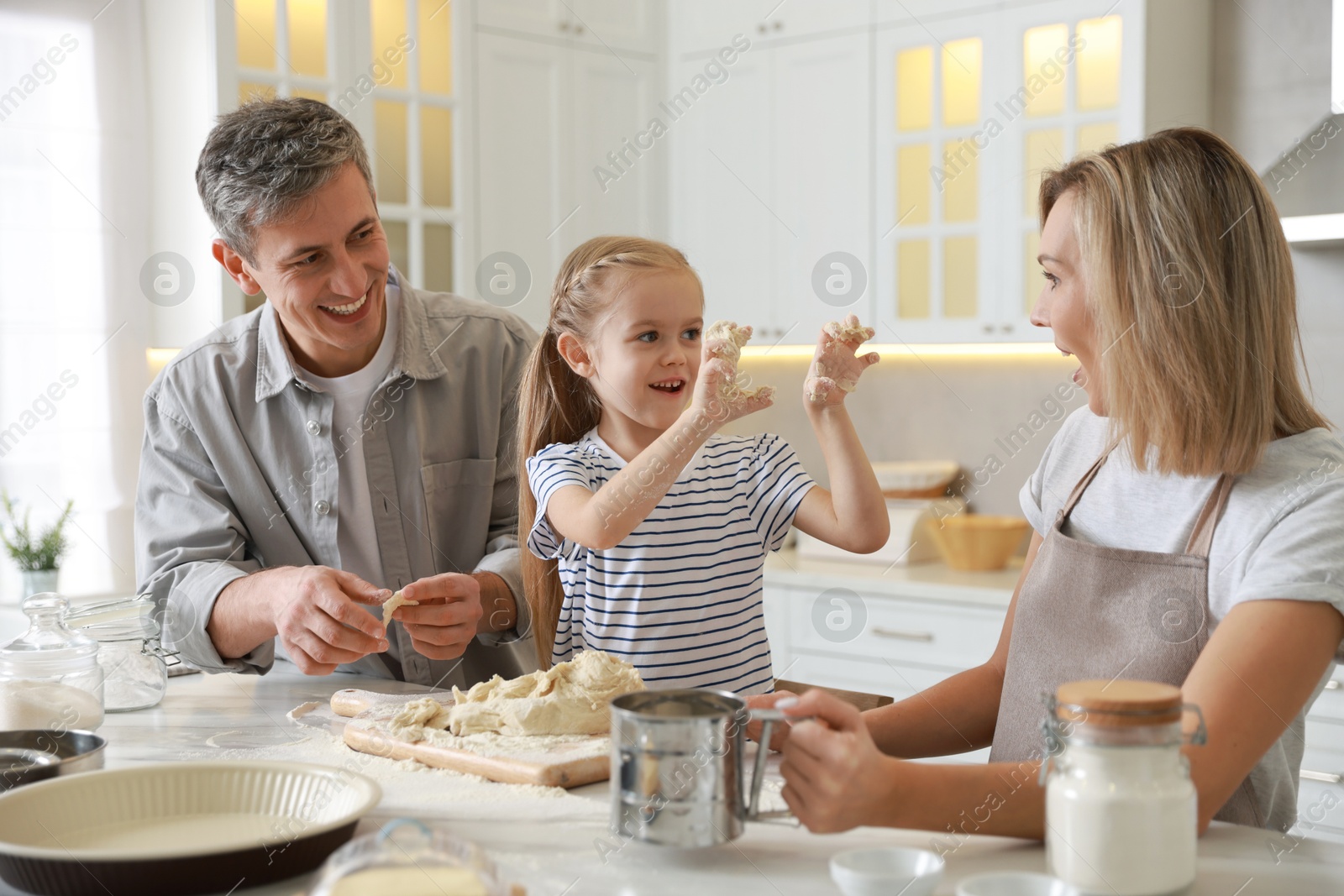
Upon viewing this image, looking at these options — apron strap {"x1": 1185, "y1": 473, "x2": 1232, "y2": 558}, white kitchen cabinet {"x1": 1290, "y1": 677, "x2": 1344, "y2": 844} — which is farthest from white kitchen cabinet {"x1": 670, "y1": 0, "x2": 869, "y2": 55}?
apron strap {"x1": 1185, "y1": 473, "x2": 1232, "y2": 558}

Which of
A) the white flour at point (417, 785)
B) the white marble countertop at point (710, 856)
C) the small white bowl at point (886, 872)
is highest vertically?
the small white bowl at point (886, 872)

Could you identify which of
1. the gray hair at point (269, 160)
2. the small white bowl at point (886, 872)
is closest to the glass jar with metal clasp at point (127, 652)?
the gray hair at point (269, 160)

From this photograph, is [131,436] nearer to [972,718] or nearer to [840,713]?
[972,718]

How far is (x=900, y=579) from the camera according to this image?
11.6 feet

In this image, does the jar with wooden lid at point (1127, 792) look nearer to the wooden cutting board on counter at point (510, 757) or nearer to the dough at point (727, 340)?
the wooden cutting board on counter at point (510, 757)

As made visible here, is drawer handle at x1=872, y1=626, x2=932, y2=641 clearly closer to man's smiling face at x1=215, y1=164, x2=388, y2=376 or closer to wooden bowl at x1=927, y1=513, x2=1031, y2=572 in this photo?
wooden bowl at x1=927, y1=513, x2=1031, y2=572

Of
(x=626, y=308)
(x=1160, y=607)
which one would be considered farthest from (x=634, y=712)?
(x=626, y=308)

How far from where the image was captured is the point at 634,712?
1041 millimetres

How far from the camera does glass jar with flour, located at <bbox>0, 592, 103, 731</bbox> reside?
1449 millimetres

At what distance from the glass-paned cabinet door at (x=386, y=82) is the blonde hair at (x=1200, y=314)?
240cm

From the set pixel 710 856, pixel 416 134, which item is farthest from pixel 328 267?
pixel 416 134

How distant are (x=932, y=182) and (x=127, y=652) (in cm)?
277

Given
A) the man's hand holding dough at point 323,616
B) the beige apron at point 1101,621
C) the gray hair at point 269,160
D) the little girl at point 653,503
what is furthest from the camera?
the gray hair at point 269,160

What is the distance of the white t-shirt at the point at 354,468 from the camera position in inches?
82.7
